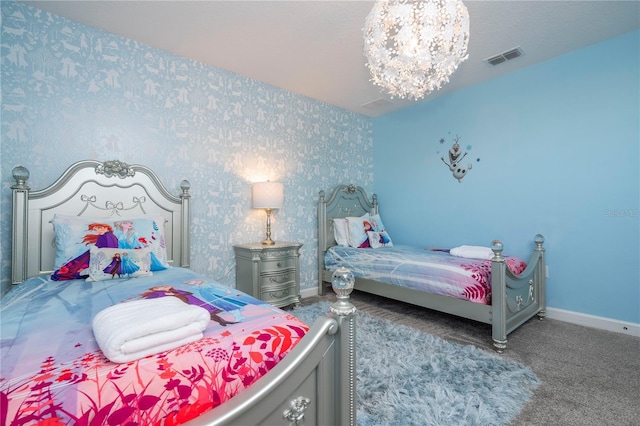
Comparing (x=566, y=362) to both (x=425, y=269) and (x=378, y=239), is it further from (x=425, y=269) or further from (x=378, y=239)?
(x=378, y=239)

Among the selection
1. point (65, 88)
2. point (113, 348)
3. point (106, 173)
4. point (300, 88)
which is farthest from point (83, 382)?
point (300, 88)

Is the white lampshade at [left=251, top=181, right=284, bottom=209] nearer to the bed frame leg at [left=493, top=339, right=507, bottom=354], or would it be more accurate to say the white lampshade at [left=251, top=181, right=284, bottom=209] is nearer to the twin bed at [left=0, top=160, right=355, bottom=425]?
the twin bed at [left=0, top=160, right=355, bottom=425]

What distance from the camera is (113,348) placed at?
879 millimetres

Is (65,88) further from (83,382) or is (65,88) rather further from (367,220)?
(367,220)

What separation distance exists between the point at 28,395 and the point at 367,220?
369 centimetres

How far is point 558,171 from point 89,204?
431 centimetres

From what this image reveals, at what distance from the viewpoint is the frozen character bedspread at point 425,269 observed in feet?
8.23

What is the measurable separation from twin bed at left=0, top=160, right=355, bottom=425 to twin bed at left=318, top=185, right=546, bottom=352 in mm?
1769

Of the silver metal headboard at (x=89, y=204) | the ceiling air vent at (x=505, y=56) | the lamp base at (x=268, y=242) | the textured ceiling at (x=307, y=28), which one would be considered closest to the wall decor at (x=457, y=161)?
the textured ceiling at (x=307, y=28)

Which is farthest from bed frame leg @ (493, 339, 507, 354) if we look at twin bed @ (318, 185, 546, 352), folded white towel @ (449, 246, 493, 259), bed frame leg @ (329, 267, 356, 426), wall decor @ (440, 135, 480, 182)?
wall decor @ (440, 135, 480, 182)

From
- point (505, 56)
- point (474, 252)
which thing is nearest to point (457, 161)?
point (505, 56)

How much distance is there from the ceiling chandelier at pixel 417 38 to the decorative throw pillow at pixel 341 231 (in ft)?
7.46

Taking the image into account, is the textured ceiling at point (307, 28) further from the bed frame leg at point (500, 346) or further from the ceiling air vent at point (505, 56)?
the bed frame leg at point (500, 346)

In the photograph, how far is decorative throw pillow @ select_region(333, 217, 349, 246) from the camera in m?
3.99
